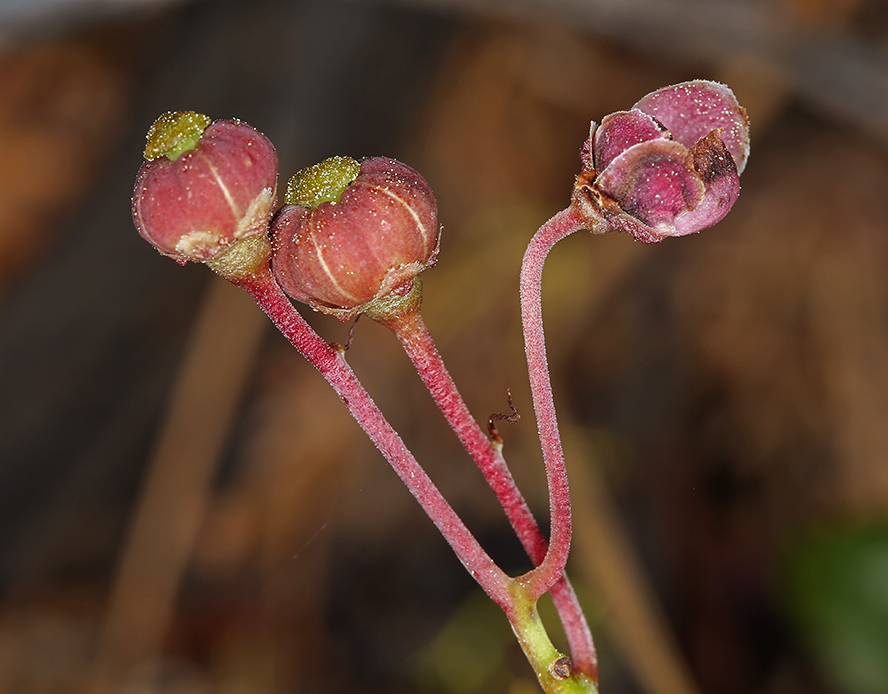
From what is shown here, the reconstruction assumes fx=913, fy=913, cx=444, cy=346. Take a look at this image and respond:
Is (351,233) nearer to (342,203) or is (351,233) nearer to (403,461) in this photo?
(342,203)

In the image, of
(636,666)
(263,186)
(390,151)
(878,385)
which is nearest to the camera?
A: (263,186)

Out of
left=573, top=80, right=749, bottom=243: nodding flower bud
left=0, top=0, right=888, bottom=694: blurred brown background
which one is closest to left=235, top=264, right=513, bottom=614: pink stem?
left=573, top=80, right=749, bottom=243: nodding flower bud

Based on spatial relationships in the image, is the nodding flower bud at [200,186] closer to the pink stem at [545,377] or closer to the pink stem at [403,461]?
the pink stem at [403,461]

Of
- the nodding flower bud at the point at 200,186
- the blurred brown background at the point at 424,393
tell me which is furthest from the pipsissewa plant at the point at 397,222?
the blurred brown background at the point at 424,393

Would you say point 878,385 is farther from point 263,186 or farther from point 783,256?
point 263,186

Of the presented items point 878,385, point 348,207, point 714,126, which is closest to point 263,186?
point 348,207

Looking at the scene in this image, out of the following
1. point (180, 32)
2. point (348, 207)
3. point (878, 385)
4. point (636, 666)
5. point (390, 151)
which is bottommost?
point (878, 385)
